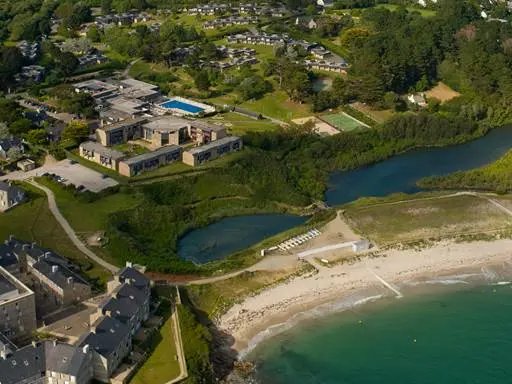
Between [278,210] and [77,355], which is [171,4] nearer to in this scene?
[278,210]

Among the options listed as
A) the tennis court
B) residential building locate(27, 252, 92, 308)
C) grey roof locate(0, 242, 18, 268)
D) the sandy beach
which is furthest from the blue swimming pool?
residential building locate(27, 252, 92, 308)

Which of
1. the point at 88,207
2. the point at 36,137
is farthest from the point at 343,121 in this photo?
A: the point at 88,207

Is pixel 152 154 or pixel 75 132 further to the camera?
pixel 75 132

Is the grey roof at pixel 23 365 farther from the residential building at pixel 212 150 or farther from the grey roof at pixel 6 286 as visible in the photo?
the residential building at pixel 212 150

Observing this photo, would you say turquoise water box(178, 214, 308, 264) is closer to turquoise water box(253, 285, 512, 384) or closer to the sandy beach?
the sandy beach

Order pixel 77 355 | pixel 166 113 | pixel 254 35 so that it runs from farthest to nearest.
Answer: pixel 254 35 → pixel 166 113 → pixel 77 355

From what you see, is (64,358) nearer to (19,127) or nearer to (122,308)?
(122,308)

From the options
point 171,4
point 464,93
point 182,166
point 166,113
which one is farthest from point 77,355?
point 171,4
